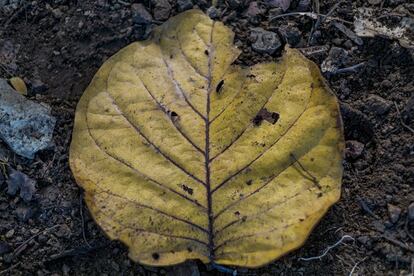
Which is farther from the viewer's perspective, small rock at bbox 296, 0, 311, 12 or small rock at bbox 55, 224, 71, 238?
small rock at bbox 296, 0, 311, 12

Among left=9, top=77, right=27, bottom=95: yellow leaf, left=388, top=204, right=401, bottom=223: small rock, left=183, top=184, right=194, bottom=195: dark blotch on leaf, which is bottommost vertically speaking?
left=388, top=204, right=401, bottom=223: small rock

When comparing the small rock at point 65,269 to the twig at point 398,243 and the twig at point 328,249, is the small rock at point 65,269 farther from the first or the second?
the twig at point 398,243

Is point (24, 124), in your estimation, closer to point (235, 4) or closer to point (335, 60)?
point (235, 4)

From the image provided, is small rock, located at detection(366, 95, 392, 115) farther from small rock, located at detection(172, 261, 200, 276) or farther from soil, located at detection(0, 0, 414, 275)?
small rock, located at detection(172, 261, 200, 276)

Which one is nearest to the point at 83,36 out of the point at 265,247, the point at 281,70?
the point at 281,70

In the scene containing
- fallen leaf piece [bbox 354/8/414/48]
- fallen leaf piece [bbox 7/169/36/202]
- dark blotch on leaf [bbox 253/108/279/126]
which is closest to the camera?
dark blotch on leaf [bbox 253/108/279/126]

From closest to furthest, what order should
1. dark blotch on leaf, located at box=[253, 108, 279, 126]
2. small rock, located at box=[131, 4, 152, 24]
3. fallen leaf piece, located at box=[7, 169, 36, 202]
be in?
dark blotch on leaf, located at box=[253, 108, 279, 126] < fallen leaf piece, located at box=[7, 169, 36, 202] < small rock, located at box=[131, 4, 152, 24]

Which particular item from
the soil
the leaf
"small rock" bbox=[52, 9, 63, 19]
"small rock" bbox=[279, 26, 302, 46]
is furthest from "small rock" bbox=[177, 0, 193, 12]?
"small rock" bbox=[52, 9, 63, 19]

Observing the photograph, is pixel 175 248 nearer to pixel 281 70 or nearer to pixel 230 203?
pixel 230 203

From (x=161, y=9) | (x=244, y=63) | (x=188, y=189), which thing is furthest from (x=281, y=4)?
(x=188, y=189)
